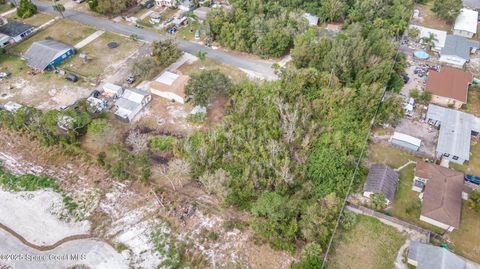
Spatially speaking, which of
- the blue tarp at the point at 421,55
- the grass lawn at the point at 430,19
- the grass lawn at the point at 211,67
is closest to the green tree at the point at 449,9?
the grass lawn at the point at 430,19

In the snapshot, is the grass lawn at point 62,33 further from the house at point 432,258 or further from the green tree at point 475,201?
the green tree at point 475,201

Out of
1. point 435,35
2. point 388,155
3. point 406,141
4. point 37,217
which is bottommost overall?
point 37,217

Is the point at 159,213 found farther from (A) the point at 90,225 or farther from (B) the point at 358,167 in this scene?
(B) the point at 358,167

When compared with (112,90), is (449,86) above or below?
above

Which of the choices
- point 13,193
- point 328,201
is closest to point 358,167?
point 328,201

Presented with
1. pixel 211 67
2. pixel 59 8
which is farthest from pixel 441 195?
pixel 59 8

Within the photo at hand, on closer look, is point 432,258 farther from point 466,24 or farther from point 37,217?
point 466,24
